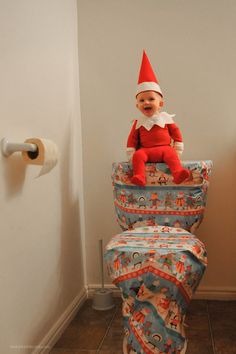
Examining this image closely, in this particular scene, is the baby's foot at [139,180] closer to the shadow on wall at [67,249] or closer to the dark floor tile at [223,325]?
the shadow on wall at [67,249]

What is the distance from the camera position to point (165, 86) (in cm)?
178

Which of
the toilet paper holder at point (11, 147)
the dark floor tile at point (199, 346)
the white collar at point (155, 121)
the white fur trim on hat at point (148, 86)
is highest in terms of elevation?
the white fur trim on hat at point (148, 86)

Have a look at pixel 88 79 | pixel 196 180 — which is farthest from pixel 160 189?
pixel 88 79

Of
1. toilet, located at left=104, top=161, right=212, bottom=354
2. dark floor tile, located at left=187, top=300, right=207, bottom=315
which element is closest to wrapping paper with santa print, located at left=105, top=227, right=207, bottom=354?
toilet, located at left=104, top=161, right=212, bottom=354

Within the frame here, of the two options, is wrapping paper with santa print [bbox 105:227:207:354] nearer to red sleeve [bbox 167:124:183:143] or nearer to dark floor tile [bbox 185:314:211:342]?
dark floor tile [bbox 185:314:211:342]

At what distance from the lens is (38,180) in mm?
1317

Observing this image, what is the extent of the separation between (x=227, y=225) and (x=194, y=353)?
667 millimetres

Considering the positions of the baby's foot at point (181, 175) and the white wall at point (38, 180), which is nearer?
the white wall at point (38, 180)

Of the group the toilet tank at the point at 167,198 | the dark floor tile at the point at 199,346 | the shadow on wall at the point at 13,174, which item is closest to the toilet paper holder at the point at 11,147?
the shadow on wall at the point at 13,174

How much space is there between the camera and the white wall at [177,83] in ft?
5.68

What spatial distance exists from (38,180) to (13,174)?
20 centimetres

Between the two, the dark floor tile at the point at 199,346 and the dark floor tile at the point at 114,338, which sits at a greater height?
the dark floor tile at the point at 114,338

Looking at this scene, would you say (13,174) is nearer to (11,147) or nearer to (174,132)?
(11,147)

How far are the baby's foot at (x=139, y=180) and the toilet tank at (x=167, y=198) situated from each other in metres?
0.05
